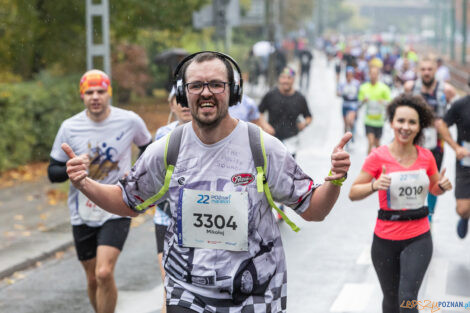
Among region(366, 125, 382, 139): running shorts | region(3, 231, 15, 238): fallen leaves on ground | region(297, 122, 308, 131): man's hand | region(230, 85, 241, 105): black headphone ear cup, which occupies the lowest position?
region(3, 231, 15, 238): fallen leaves on ground

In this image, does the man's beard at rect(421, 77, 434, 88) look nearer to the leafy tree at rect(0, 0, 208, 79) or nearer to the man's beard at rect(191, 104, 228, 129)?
the man's beard at rect(191, 104, 228, 129)

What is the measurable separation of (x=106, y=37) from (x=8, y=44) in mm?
6153

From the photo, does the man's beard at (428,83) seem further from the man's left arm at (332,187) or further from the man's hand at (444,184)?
the man's left arm at (332,187)

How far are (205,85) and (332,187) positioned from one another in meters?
0.71

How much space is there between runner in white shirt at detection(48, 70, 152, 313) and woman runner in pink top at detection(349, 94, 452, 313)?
1.75m

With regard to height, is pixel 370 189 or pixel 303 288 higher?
pixel 370 189

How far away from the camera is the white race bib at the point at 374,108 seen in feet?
48.1

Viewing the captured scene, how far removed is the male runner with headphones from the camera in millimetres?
3652

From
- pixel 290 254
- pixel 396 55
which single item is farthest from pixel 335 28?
pixel 290 254

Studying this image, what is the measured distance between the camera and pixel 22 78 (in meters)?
18.0

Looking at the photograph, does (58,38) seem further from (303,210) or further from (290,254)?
(303,210)

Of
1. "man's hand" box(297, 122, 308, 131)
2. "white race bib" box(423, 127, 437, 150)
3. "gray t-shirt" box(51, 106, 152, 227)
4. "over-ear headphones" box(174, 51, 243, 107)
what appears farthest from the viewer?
"man's hand" box(297, 122, 308, 131)

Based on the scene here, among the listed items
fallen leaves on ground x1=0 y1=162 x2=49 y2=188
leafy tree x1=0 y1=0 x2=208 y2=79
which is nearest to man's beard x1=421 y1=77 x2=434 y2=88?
fallen leaves on ground x1=0 y1=162 x2=49 y2=188

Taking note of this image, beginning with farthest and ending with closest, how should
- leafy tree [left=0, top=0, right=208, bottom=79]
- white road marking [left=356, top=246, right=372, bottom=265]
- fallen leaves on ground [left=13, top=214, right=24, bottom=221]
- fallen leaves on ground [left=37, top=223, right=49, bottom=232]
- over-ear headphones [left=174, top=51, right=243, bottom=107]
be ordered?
leafy tree [left=0, top=0, right=208, bottom=79] < fallen leaves on ground [left=13, top=214, right=24, bottom=221] < fallen leaves on ground [left=37, top=223, right=49, bottom=232] < white road marking [left=356, top=246, right=372, bottom=265] < over-ear headphones [left=174, top=51, right=243, bottom=107]
